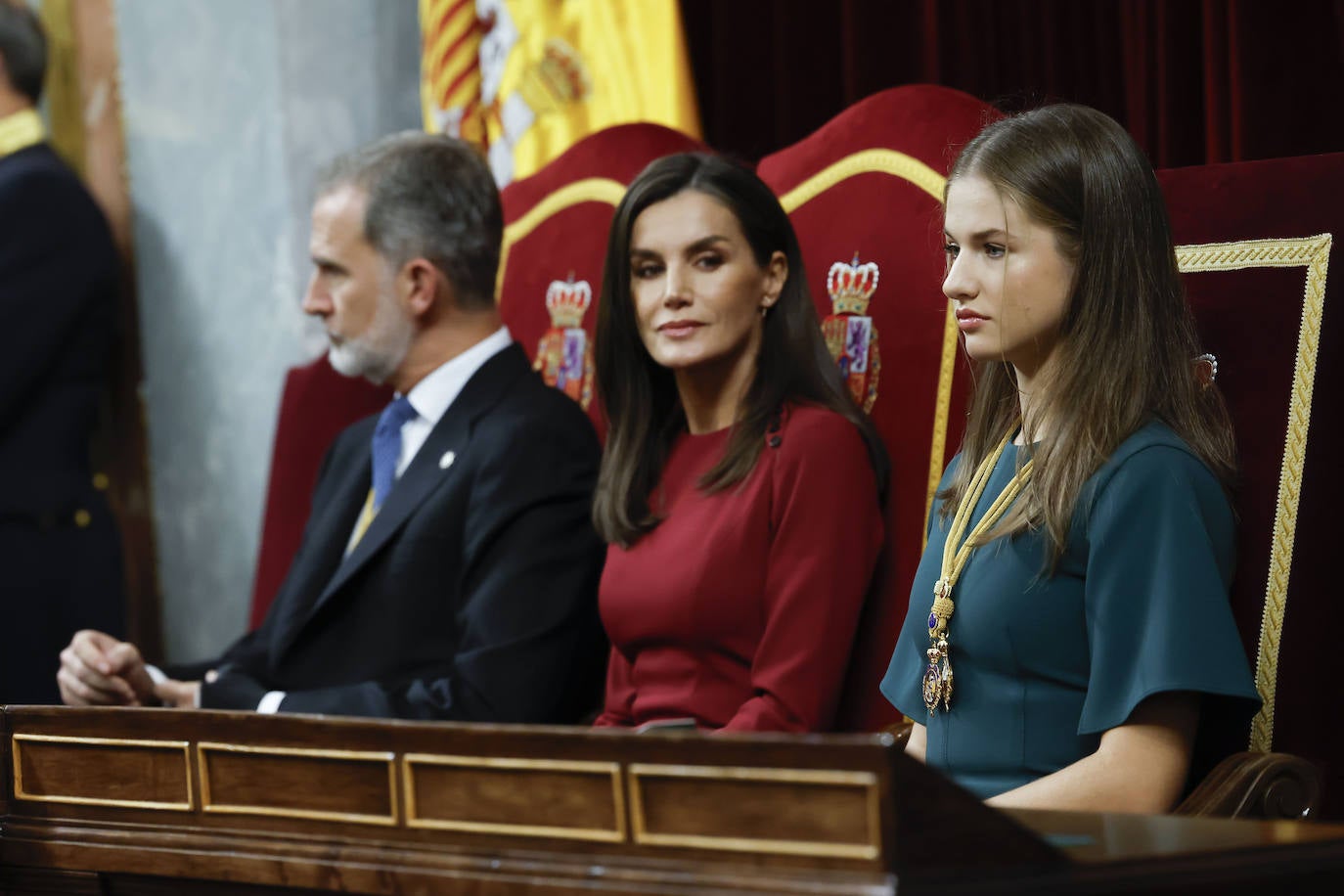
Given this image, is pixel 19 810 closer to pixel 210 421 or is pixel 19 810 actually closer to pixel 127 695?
pixel 127 695

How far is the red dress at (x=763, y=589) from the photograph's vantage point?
2.07m

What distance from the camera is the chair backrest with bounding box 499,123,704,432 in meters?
2.84

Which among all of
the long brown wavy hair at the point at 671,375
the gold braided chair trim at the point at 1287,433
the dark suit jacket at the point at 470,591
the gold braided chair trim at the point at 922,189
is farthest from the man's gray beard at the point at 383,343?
the gold braided chair trim at the point at 1287,433

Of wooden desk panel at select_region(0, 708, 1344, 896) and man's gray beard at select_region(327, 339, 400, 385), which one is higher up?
man's gray beard at select_region(327, 339, 400, 385)

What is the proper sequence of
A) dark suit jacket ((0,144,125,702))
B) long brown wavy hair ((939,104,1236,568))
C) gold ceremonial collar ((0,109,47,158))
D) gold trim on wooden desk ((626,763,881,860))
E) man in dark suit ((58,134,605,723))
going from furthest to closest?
1. gold ceremonial collar ((0,109,47,158))
2. dark suit jacket ((0,144,125,702))
3. man in dark suit ((58,134,605,723))
4. long brown wavy hair ((939,104,1236,568))
5. gold trim on wooden desk ((626,763,881,860))

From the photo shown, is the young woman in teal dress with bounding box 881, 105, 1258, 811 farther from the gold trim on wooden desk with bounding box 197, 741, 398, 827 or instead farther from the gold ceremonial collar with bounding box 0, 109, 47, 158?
the gold ceremonial collar with bounding box 0, 109, 47, 158

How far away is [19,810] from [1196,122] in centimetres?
179

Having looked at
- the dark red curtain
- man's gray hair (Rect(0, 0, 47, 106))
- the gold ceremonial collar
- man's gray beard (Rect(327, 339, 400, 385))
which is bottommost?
man's gray beard (Rect(327, 339, 400, 385))

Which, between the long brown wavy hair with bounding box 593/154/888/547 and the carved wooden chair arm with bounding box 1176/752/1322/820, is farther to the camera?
the long brown wavy hair with bounding box 593/154/888/547

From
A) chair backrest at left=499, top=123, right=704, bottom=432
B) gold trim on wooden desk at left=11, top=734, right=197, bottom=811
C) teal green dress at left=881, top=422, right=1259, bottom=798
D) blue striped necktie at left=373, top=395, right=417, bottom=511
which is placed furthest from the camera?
chair backrest at left=499, top=123, right=704, bottom=432

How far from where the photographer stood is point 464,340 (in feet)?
9.22

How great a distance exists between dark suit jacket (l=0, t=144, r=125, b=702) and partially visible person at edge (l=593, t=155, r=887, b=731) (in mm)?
1823

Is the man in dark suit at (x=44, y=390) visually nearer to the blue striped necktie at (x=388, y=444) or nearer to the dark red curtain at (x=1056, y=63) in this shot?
the blue striped necktie at (x=388, y=444)

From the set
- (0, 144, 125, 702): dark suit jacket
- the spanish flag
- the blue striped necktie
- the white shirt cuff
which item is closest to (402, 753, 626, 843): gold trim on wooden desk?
the white shirt cuff
